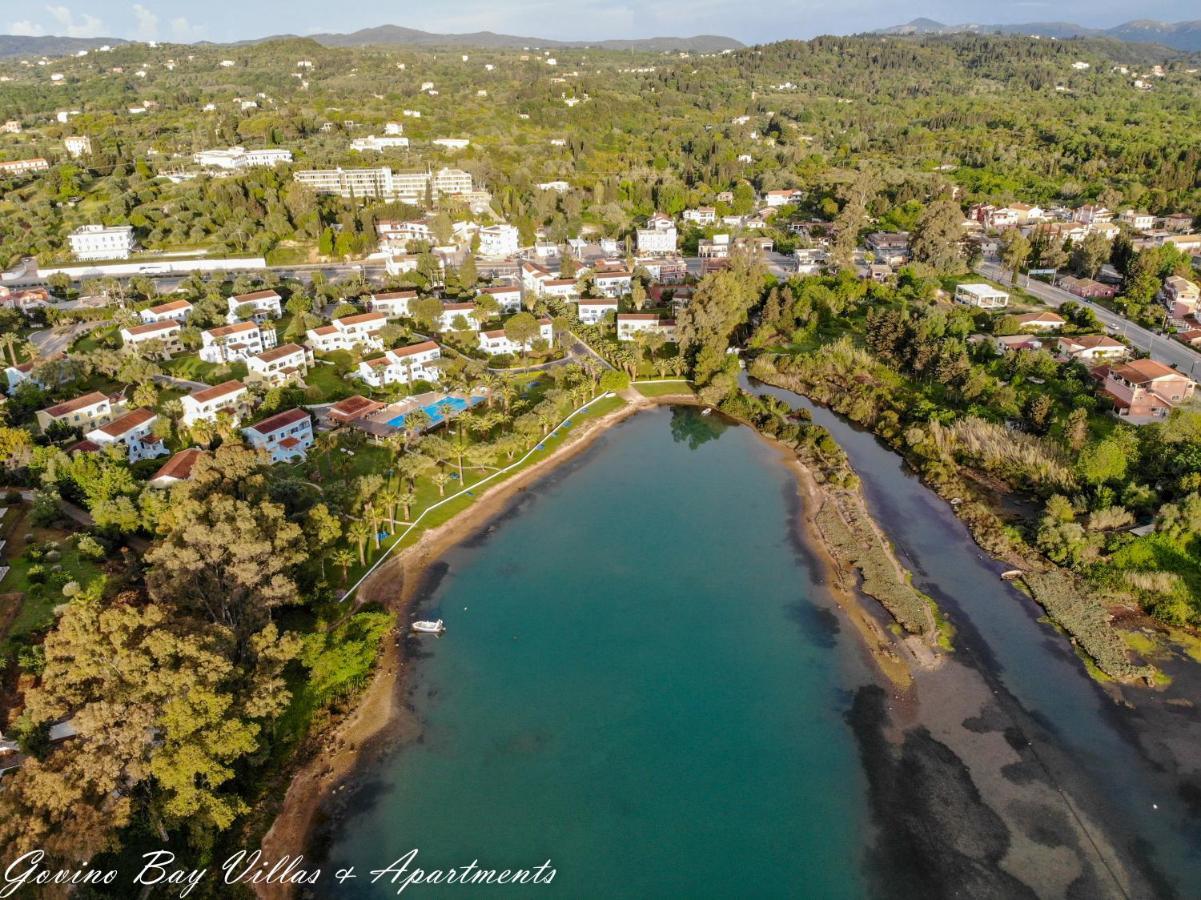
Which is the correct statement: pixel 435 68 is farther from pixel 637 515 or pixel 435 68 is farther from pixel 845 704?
pixel 845 704

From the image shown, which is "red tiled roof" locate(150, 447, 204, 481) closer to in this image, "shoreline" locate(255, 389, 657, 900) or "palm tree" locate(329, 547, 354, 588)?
"palm tree" locate(329, 547, 354, 588)

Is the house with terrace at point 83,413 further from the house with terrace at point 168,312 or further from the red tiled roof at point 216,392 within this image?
the house with terrace at point 168,312

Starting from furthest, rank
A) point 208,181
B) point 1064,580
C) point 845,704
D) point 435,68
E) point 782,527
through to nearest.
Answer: point 435,68 → point 208,181 → point 782,527 → point 1064,580 → point 845,704

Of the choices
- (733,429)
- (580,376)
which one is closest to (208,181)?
(580,376)

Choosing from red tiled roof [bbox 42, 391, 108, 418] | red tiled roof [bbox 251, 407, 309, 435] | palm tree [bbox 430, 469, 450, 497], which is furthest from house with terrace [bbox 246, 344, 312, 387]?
palm tree [bbox 430, 469, 450, 497]

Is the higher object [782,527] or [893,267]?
[893,267]

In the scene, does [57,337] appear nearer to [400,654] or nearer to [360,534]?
[360,534]

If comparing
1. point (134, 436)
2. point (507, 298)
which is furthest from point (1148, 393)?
point (134, 436)
